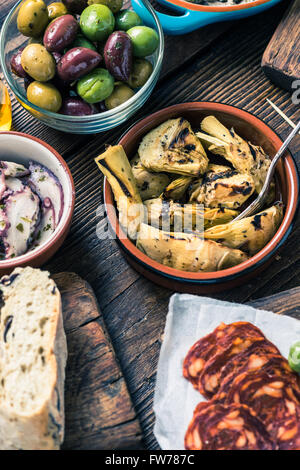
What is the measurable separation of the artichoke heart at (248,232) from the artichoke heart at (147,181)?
7.3 inches

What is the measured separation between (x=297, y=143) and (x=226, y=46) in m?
0.38

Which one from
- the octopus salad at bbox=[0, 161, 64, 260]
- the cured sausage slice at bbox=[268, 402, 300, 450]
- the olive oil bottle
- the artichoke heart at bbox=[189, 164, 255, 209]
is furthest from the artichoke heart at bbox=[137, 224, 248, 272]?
the olive oil bottle

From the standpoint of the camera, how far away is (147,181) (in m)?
1.40

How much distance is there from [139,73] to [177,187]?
1.03ft

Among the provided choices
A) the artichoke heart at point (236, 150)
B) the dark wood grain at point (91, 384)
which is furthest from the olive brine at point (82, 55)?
the dark wood grain at point (91, 384)

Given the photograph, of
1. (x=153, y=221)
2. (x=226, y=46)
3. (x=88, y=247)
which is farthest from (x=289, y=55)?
(x=88, y=247)

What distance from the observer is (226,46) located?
5.42 feet

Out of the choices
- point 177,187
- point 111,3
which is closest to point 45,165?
point 177,187

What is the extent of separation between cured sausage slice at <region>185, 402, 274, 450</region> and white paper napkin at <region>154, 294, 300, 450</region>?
0.07 m

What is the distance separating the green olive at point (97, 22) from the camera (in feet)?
4.46

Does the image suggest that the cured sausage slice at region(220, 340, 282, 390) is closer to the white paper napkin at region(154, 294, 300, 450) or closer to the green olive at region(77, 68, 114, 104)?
the white paper napkin at region(154, 294, 300, 450)

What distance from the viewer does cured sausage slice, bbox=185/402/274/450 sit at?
116 centimetres

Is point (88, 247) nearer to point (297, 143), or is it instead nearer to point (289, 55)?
point (297, 143)

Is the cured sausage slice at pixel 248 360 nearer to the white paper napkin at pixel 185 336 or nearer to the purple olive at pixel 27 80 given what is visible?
the white paper napkin at pixel 185 336
